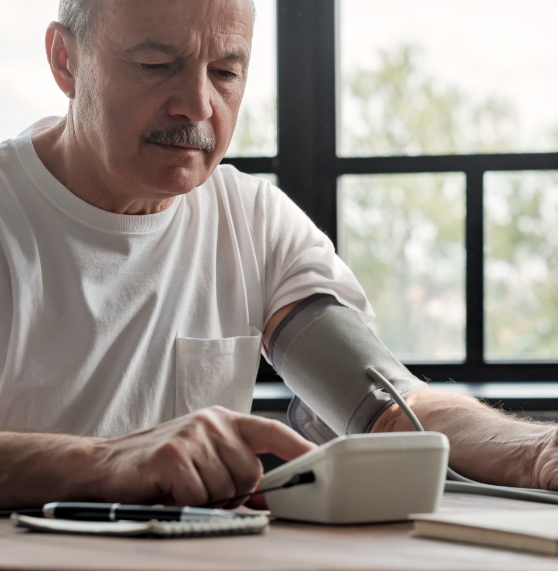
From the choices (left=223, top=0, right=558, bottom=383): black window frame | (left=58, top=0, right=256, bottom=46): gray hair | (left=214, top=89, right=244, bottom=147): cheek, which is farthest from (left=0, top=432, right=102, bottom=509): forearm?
(left=223, top=0, right=558, bottom=383): black window frame

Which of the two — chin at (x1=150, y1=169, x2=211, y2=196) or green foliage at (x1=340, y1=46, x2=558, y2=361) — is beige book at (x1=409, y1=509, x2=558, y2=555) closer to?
chin at (x1=150, y1=169, x2=211, y2=196)

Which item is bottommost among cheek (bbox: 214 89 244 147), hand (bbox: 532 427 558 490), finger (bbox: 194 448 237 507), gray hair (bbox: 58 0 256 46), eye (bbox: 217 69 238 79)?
hand (bbox: 532 427 558 490)

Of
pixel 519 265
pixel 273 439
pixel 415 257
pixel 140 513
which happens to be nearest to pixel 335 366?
pixel 273 439

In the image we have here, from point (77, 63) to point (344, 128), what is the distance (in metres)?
1.30

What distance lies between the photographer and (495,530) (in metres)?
0.65

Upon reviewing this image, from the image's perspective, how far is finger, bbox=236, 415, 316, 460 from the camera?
0.83 metres

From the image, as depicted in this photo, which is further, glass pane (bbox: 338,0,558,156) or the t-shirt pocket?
glass pane (bbox: 338,0,558,156)

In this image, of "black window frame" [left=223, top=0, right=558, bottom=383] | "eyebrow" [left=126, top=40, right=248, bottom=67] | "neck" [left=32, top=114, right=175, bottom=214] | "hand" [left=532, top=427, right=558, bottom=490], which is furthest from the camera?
"black window frame" [left=223, top=0, right=558, bottom=383]

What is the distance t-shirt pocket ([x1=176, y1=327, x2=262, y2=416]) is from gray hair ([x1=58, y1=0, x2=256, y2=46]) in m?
0.55

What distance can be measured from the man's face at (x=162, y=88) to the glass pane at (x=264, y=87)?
117 cm

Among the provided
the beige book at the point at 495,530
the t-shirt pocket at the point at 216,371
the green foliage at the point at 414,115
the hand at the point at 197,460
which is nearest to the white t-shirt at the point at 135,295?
the t-shirt pocket at the point at 216,371

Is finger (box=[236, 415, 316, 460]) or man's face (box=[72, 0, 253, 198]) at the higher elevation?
man's face (box=[72, 0, 253, 198])

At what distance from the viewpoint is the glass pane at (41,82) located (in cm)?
255

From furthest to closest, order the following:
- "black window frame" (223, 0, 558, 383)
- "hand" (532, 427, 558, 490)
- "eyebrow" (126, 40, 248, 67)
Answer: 1. "black window frame" (223, 0, 558, 383)
2. "eyebrow" (126, 40, 248, 67)
3. "hand" (532, 427, 558, 490)
